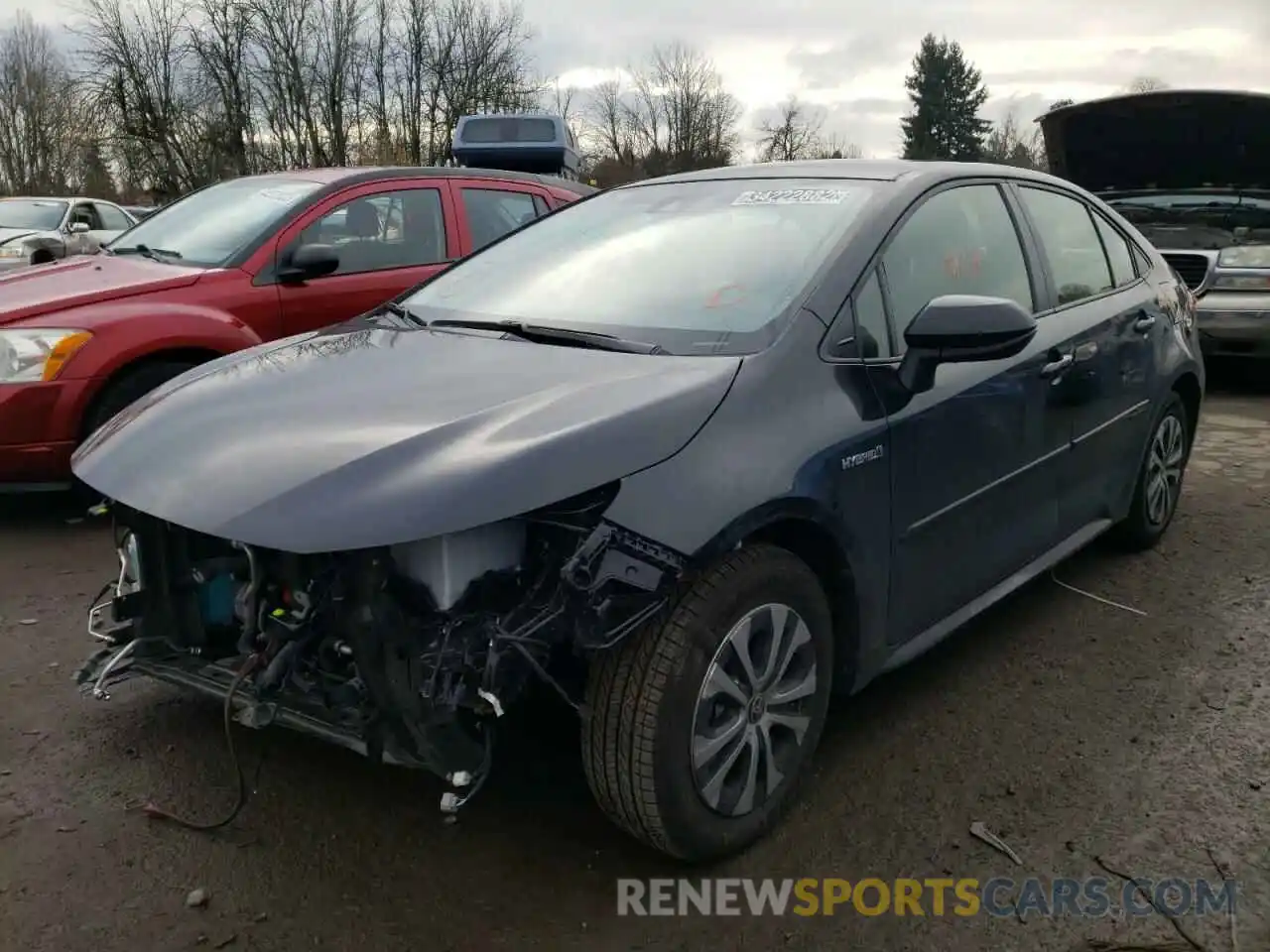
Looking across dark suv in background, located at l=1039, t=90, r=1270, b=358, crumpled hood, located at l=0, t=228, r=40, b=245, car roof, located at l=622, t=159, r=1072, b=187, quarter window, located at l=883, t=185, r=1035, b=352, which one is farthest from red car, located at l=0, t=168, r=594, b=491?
crumpled hood, located at l=0, t=228, r=40, b=245

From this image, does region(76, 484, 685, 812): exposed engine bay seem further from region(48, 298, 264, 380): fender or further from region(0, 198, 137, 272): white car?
region(0, 198, 137, 272): white car

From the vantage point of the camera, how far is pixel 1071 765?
2939mm

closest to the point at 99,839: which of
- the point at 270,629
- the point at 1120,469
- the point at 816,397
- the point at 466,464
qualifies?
the point at 270,629

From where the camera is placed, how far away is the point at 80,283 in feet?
16.4

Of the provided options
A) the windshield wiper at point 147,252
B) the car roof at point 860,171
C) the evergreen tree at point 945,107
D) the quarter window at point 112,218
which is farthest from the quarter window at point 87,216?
the evergreen tree at point 945,107

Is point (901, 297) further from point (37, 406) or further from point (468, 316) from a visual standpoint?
point (37, 406)

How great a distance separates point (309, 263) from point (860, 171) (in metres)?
2.91

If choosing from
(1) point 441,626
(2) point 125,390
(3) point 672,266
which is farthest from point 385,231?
(1) point 441,626

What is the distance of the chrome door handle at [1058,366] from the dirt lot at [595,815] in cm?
96

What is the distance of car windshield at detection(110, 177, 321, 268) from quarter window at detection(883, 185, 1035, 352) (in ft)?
11.5

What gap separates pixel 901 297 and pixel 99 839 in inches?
96.3

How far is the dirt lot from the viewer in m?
2.29

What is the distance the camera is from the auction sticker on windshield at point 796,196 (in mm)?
3132

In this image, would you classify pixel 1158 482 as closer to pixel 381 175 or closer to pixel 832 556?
pixel 832 556
